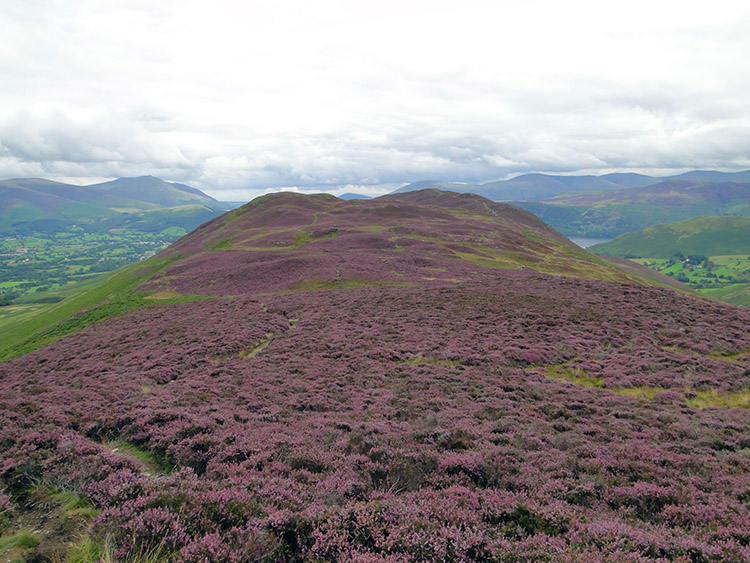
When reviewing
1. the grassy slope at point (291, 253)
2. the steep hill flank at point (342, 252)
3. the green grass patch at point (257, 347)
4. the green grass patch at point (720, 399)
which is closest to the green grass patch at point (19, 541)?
the green grass patch at point (257, 347)

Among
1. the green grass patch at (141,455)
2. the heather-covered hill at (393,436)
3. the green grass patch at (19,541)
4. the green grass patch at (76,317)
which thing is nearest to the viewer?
the green grass patch at (19,541)

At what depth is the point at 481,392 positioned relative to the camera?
17.5 meters

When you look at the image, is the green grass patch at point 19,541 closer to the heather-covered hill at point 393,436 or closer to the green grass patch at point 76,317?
the heather-covered hill at point 393,436

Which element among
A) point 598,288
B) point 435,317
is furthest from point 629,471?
point 598,288

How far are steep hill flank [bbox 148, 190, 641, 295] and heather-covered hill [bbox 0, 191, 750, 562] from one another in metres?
19.2

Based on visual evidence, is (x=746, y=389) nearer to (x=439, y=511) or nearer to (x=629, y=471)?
(x=629, y=471)

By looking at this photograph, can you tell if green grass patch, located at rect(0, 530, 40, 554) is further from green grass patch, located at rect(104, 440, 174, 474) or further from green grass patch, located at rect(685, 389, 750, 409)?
green grass patch, located at rect(685, 389, 750, 409)

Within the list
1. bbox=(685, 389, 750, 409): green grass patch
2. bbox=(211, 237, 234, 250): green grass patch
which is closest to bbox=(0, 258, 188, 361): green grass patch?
bbox=(211, 237, 234, 250): green grass patch

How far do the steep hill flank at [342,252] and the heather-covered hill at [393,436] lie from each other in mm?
19155

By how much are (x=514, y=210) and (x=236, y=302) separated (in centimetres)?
15272

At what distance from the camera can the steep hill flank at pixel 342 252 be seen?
56.8 m

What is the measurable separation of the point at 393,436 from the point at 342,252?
6094cm

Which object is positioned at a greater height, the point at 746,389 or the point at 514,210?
the point at 514,210

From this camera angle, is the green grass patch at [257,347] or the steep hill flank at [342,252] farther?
the steep hill flank at [342,252]
